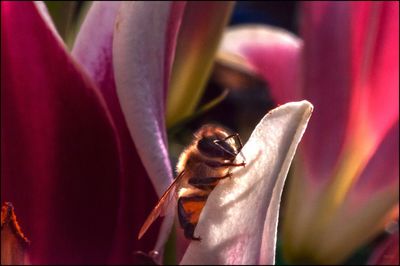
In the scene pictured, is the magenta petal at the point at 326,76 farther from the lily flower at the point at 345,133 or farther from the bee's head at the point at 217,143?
the bee's head at the point at 217,143

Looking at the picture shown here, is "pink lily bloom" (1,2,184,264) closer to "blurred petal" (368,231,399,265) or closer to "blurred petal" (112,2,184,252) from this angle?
"blurred petal" (112,2,184,252)

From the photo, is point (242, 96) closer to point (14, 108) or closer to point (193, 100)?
point (193, 100)

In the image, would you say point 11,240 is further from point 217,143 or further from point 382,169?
point 382,169

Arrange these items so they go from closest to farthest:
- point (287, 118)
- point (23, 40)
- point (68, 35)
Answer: point (287, 118) → point (23, 40) → point (68, 35)

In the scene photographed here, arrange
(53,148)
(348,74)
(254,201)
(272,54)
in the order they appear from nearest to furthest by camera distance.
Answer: (254,201) → (53,148) → (348,74) → (272,54)

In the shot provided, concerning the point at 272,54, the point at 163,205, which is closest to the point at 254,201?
the point at 163,205

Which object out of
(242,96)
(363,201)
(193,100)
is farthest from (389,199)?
(242,96)
